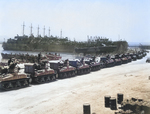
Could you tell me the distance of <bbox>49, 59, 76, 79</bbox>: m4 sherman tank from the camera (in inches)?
941

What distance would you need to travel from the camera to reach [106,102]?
1323 cm

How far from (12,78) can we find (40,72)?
337 cm

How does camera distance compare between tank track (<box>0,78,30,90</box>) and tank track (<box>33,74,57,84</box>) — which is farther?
tank track (<box>33,74,57,84</box>)

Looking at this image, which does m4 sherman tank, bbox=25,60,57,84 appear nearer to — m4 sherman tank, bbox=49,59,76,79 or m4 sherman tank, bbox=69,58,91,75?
m4 sherman tank, bbox=49,59,76,79

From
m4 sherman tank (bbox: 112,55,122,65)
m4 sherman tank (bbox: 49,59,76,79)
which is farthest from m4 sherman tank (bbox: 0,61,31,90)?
m4 sherman tank (bbox: 112,55,122,65)

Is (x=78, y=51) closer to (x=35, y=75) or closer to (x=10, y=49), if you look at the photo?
(x=10, y=49)

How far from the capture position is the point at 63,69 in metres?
24.2

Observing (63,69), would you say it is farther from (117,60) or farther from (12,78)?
(117,60)

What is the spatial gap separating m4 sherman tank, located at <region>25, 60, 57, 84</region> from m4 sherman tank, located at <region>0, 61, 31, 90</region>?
1066mm

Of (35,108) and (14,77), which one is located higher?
(14,77)

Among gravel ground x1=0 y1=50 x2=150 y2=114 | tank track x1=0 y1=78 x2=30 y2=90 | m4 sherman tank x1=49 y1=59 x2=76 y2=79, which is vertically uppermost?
m4 sherman tank x1=49 y1=59 x2=76 y2=79

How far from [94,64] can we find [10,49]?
99.4m

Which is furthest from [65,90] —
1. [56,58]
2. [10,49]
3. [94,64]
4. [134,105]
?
[10,49]

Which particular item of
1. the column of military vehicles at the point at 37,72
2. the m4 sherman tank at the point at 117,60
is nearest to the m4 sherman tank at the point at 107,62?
the m4 sherman tank at the point at 117,60
